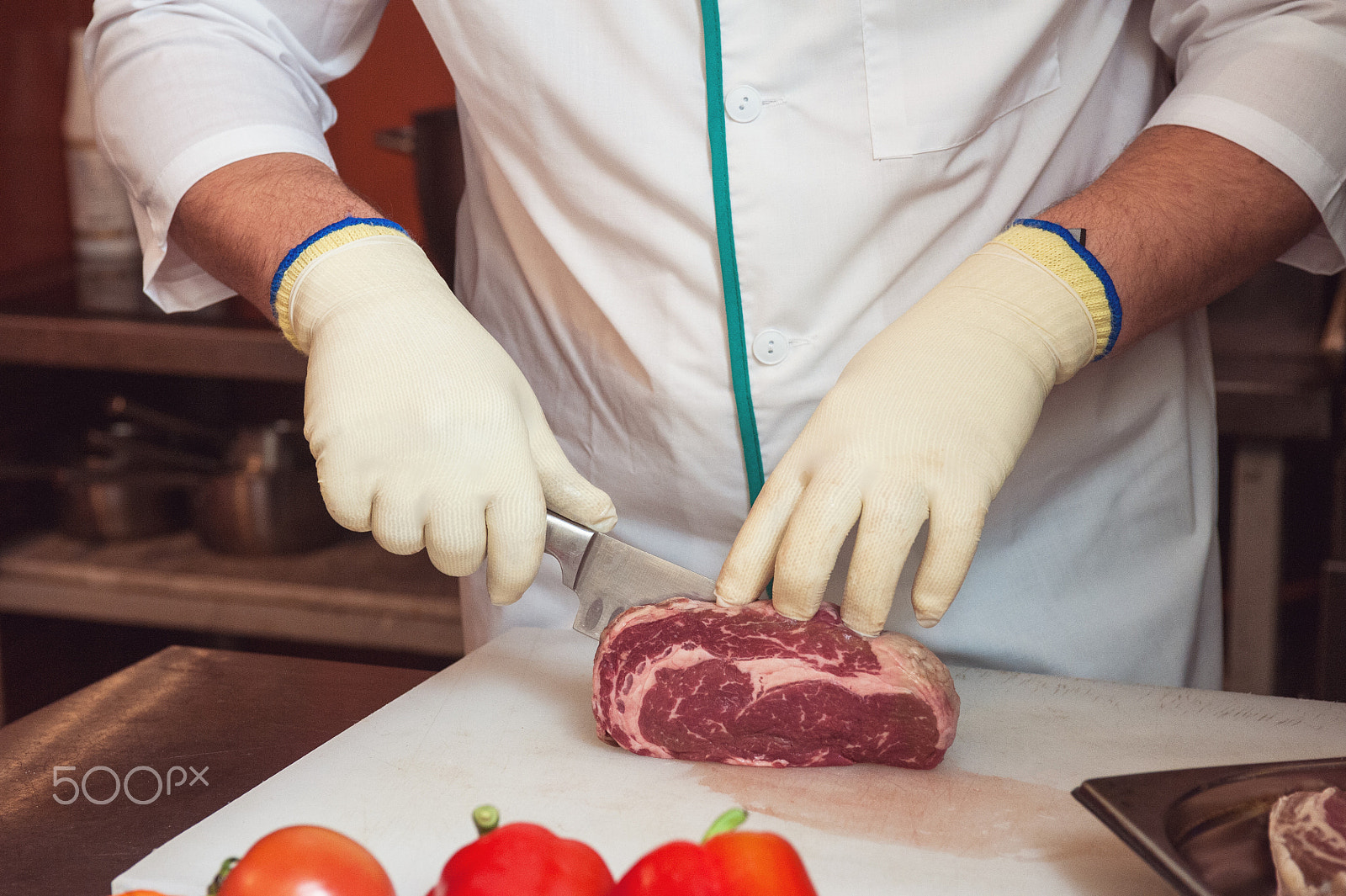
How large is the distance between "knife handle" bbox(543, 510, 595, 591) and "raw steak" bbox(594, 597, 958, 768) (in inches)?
3.4

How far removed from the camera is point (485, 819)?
78 cm

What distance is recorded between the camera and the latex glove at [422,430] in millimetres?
1125

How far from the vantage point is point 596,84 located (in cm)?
129

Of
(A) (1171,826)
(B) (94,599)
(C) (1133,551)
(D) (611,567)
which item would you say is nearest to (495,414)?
(D) (611,567)

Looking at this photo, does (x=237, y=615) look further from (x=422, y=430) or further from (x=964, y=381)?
(x=964, y=381)

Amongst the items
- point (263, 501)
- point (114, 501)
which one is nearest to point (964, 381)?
point (263, 501)

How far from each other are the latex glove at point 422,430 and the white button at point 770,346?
0.79 feet

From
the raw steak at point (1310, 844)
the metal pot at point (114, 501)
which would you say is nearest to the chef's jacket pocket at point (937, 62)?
the raw steak at point (1310, 844)

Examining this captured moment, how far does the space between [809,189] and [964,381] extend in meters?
0.29

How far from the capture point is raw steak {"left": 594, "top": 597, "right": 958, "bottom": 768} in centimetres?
115

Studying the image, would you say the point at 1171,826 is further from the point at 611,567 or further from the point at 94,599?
the point at 94,599

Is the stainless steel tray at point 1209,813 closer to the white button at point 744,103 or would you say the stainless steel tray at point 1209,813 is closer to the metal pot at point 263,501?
the white button at point 744,103

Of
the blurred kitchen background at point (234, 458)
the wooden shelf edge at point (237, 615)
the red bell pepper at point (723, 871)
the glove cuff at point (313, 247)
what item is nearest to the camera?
the red bell pepper at point (723, 871)

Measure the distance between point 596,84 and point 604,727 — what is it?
0.68m
